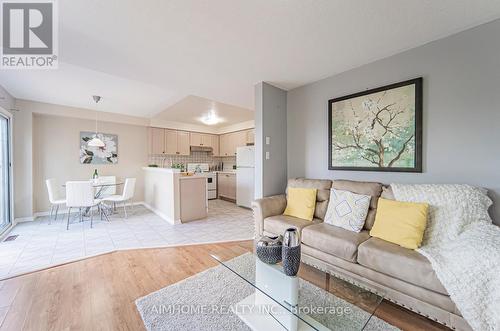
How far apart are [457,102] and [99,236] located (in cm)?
480

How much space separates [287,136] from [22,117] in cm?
500

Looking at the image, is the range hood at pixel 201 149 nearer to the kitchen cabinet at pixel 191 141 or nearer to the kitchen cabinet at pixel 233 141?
the kitchen cabinet at pixel 191 141

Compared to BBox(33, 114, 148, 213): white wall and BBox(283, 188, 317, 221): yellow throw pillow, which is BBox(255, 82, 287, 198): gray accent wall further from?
BBox(33, 114, 148, 213): white wall

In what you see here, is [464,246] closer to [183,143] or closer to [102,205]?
[102,205]

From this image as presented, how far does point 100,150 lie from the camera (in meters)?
5.04

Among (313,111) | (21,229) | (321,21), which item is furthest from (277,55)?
(21,229)

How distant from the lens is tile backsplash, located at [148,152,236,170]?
617 cm

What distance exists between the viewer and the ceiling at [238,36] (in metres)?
1.54

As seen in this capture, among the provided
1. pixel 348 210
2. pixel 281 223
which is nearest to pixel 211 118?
pixel 281 223

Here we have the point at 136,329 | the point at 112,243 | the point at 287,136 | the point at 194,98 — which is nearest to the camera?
the point at 136,329

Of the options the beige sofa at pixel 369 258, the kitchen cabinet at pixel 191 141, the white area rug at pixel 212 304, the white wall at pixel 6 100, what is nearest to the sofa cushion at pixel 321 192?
the beige sofa at pixel 369 258

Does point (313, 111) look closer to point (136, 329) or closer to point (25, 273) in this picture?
point (136, 329)

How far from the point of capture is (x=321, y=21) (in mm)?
1696

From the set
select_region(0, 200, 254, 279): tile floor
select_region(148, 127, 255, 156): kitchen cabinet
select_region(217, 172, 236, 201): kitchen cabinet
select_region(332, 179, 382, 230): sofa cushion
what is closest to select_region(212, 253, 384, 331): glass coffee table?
select_region(332, 179, 382, 230): sofa cushion
